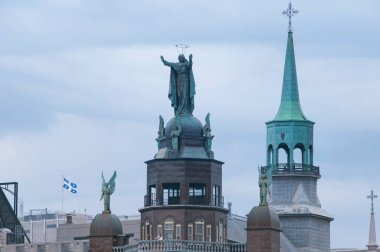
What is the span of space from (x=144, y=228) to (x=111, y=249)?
136 inches

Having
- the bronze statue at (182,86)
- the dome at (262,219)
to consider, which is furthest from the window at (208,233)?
the bronze statue at (182,86)

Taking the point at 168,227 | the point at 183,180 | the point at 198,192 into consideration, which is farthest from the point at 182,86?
the point at 168,227

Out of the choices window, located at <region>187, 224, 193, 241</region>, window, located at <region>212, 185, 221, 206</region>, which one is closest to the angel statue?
window, located at <region>187, 224, 193, 241</region>

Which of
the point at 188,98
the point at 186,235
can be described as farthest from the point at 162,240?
the point at 188,98

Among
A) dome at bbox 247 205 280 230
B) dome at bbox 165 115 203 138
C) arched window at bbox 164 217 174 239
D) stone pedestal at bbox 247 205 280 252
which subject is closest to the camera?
stone pedestal at bbox 247 205 280 252

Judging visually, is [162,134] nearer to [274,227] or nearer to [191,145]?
[191,145]

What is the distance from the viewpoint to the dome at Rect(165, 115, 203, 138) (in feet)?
578

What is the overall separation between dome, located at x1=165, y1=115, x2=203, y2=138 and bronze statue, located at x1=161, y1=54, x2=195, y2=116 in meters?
0.77

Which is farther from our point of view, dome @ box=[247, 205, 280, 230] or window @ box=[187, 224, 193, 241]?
window @ box=[187, 224, 193, 241]

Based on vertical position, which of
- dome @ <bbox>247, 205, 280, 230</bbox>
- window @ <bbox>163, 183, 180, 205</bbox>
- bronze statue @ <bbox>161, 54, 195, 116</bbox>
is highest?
bronze statue @ <bbox>161, 54, 195, 116</bbox>

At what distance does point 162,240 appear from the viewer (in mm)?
171375

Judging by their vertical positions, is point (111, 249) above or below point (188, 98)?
below

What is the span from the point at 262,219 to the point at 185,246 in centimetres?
683

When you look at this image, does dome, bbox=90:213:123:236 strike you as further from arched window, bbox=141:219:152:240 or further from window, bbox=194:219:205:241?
window, bbox=194:219:205:241
